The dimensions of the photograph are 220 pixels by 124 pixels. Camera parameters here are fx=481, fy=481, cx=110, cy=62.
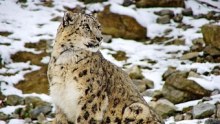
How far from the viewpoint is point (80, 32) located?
20.8 ft

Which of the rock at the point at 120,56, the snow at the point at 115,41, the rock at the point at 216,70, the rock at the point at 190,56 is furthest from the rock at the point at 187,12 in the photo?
the rock at the point at 216,70

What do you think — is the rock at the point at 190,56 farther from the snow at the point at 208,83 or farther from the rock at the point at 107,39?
the rock at the point at 107,39

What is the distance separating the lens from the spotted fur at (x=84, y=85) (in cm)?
627

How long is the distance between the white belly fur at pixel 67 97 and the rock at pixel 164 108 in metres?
3.71

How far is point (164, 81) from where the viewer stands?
11852 mm

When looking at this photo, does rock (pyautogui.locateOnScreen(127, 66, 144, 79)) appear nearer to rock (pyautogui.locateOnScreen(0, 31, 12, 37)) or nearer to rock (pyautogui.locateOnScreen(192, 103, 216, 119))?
rock (pyautogui.locateOnScreen(192, 103, 216, 119))

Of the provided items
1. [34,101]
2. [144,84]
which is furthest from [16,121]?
[144,84]

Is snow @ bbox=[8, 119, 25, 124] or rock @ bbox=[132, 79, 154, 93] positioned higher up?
rock @ bbox=[132, 79, 154, 93]

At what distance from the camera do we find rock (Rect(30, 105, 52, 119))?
10.3m

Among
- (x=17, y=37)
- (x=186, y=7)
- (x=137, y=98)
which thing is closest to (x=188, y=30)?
(x=186, y=7)

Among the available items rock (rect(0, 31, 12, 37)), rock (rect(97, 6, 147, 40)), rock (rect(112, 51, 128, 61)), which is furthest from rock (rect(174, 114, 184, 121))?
rock (rect(0, 31, 12, 37))

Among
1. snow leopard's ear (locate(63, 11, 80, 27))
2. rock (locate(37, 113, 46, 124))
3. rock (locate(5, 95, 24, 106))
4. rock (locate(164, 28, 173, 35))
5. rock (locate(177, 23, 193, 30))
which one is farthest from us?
rock (locate(177, 23, 193, 30))

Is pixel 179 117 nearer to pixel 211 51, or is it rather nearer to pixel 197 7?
pixel 211 51

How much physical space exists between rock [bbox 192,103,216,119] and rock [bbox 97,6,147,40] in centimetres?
593
